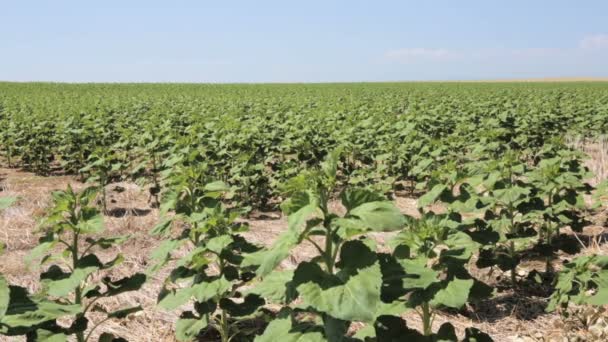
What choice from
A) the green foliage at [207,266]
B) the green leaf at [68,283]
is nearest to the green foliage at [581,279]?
the green foliage at [207,266]

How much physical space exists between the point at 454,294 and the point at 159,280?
10.9 feet

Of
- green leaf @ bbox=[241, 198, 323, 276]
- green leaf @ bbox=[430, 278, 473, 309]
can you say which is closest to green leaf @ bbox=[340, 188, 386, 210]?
green leaf @ bbox=[241, 198, 323, 276]

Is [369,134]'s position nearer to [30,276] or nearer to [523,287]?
[523,287]

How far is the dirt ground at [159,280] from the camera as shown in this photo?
446 cm

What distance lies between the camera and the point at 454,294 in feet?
9.84

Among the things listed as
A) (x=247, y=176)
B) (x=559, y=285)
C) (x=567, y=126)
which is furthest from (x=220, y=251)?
(x=567, y=126)

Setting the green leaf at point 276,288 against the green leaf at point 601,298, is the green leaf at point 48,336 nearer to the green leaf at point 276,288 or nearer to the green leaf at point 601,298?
the green leaf at point 276,288

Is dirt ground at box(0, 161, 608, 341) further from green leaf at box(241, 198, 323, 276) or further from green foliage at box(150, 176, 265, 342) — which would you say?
green leaf at box(241, 198, 323, 276)

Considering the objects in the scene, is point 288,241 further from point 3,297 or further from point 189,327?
point 189,327

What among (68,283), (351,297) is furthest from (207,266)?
(351,297)

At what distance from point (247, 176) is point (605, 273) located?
219 inches

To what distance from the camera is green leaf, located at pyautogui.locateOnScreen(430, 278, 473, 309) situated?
2918 millimetres

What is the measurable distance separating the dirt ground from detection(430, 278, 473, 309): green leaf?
1561mm

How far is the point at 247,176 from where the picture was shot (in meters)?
8.49
